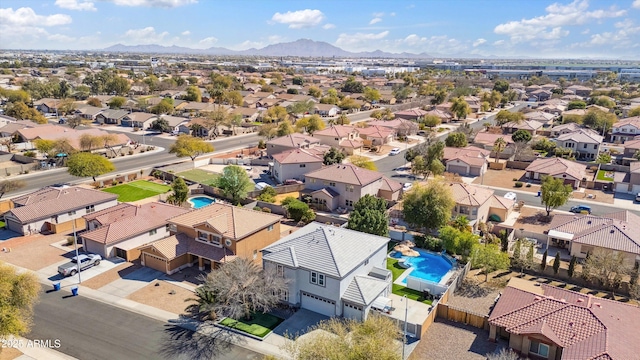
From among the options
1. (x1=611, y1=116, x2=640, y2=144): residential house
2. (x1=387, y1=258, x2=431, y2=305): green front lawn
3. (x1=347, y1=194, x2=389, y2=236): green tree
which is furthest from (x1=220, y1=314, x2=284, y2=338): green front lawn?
(x1=611, y1=116, x2=640, y2=144): residential house

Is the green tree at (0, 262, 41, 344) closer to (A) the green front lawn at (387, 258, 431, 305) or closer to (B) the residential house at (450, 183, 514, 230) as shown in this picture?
(A) the green front lawn at (387, 258, 431, 305)

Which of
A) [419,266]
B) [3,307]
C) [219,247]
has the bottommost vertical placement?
[419,266]

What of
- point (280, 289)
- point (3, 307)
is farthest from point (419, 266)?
point (3, 307)

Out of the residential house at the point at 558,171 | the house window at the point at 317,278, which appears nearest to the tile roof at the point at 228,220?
the house window at the point at 317,278

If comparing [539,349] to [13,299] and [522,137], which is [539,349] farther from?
[522,137]

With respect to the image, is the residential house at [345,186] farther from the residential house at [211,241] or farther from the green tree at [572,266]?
the green tree at [572,266]

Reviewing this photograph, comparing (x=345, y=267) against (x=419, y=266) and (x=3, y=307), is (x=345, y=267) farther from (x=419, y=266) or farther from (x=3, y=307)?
(x=3, y=307)

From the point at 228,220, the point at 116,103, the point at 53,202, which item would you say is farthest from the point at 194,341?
the point at 116,103
